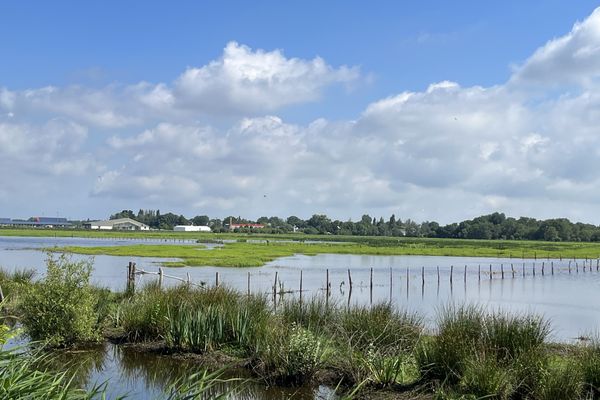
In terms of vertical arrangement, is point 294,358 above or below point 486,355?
below

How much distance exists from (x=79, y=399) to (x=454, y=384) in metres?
8.22

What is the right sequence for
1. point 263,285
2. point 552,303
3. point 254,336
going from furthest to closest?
point 263,285 → point 552,303 → point 254,336

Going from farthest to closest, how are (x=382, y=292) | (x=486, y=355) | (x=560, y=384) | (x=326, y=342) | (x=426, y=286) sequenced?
(x=426, y=286)
(x=382, y=292)
(x=326, y=342)
(x=486, y=355)
(x=560, y=384)

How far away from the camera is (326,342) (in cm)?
1429

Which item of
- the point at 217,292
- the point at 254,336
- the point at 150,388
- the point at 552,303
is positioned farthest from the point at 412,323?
the point at 552,303

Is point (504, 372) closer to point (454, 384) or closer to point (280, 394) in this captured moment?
point (454, 384)

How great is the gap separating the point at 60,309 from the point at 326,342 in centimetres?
689

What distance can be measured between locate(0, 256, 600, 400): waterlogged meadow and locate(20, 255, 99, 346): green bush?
3 cm

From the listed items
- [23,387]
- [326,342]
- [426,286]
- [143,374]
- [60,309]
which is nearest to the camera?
[23,387]

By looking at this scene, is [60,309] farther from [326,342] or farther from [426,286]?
[426,286]

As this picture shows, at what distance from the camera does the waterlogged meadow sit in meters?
11.6

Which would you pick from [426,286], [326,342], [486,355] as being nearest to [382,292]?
[426,286]

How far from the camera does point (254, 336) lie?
1523 cm

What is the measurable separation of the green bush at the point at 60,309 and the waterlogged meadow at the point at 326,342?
0.09 ft
